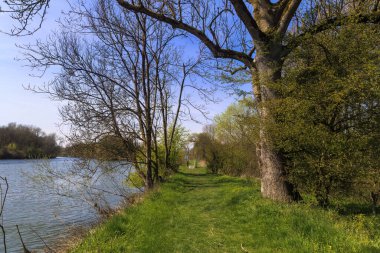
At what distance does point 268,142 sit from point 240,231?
108 inches

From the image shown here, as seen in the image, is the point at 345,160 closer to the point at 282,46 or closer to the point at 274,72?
the point at 274,72

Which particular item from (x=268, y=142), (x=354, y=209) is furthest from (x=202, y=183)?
(x=354, y=209)

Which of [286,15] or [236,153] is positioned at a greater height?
[286,15]

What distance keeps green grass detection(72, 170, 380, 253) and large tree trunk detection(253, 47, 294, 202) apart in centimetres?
56

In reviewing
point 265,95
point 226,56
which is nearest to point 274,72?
point 265,95

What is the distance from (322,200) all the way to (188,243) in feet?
13.4

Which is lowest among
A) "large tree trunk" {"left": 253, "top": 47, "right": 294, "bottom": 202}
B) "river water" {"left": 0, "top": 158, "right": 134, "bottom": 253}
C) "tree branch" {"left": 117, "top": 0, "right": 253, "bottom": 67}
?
"river water" {"left": 0, "top": 158, "right": 134, "bottom": 253}

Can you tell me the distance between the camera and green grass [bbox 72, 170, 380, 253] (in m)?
4.72

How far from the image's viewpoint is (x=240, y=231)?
6277 millimetres

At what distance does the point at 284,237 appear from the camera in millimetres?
5211

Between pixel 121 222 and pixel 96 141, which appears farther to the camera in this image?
pixel 96 141

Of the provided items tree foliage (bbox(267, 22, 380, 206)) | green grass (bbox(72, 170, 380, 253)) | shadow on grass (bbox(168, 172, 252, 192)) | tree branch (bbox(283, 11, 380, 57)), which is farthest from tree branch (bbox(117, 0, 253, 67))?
shadow on grass (bbox(168, 172, 252, 192))

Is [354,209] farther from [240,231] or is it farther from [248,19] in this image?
[248,19]

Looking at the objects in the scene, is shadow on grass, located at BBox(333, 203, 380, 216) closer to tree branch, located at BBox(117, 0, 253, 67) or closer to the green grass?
the green grass
